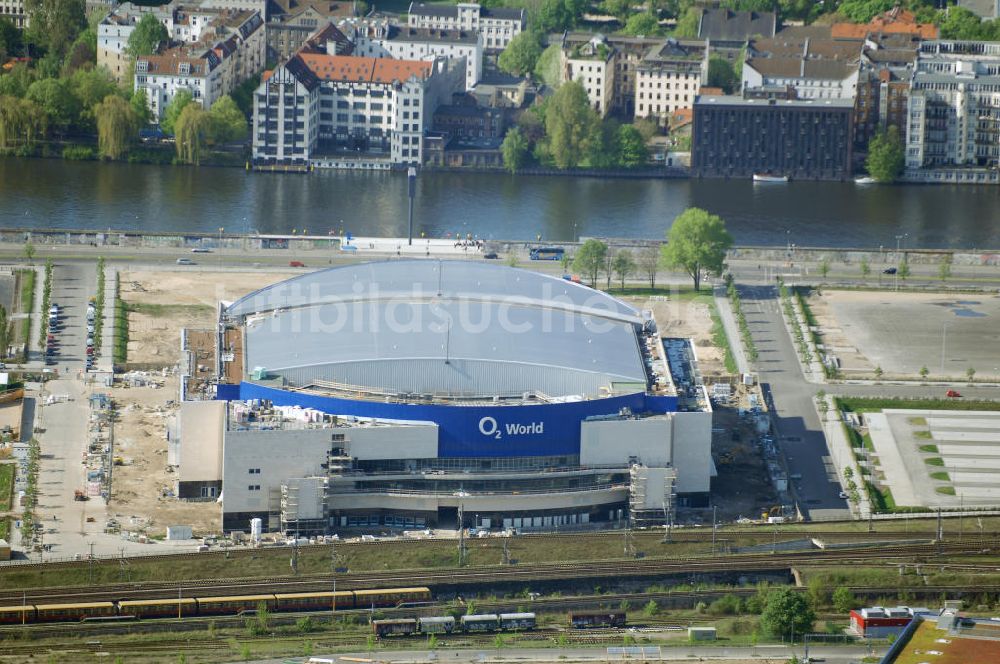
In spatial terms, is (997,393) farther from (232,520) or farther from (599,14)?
(599,14)

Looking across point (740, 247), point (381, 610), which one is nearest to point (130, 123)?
point (740, 247)

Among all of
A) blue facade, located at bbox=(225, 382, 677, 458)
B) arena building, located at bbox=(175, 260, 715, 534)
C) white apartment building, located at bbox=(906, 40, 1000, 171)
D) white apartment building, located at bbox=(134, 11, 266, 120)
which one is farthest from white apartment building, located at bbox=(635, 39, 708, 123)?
blue facade, located at bbox=(225, 382, 677, 458)

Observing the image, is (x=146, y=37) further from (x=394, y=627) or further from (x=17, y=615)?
(x=394, y=627)

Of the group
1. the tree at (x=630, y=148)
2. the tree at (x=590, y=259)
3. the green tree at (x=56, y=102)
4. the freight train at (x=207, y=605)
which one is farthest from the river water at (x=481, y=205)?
the freight train at (x=207, y=605)

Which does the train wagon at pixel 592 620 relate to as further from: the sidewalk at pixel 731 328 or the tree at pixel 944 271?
the tree at pixel 944 271

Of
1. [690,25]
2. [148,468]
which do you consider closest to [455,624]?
[148,468]

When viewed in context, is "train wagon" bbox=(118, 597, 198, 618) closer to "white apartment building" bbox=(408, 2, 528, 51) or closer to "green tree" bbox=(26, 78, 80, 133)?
"green tree" bbox=(26, 78, 80, 133)
